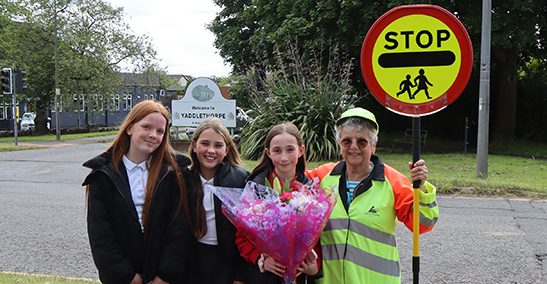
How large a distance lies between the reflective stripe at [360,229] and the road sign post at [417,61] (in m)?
0.23

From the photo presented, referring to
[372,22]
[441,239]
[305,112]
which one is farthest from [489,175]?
[372,22]

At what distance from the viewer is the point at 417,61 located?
296cm

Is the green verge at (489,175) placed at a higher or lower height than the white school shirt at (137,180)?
lower

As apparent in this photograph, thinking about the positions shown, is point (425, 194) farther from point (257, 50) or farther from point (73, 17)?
point (73, 17)

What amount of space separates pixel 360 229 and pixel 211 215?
2.97 feet

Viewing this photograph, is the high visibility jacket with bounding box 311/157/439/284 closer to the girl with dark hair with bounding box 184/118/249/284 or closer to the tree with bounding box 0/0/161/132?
the girl with dark hair with bounding box 184/118/249/284

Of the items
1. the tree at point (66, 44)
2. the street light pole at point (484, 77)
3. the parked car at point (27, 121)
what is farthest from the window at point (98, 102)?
the street light pole at point (484, 77)

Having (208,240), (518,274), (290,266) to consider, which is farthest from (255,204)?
(518,274)

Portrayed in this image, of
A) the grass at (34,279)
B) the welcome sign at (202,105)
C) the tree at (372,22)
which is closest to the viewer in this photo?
the grass at (34,279)

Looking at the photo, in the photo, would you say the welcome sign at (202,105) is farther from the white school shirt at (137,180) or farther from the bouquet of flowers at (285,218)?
the bouquet of flowers at (285,218)

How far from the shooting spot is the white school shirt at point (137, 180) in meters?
3.01

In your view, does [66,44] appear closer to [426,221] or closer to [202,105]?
[202,105]

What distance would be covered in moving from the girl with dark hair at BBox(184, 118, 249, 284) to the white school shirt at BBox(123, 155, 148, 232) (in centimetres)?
26

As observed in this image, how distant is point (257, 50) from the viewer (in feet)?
71.3
